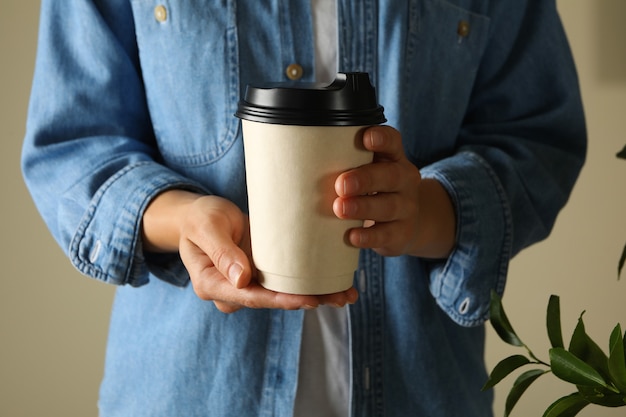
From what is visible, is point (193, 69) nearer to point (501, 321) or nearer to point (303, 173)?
point (303, 173)

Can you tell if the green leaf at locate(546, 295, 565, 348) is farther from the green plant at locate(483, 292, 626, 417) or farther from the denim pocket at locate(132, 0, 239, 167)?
the denim pocket at locate(132, 0, 239, 167)

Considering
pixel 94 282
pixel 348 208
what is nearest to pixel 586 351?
pixel 348 208

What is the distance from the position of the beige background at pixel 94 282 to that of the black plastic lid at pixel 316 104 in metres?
0.96

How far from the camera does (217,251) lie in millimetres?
548

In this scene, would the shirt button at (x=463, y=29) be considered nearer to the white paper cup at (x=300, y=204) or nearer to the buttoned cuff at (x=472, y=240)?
the buttoned cuff at (x=472, y=240)

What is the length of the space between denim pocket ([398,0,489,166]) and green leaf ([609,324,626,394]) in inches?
15.7

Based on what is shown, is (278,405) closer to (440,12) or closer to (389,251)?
(389,251)

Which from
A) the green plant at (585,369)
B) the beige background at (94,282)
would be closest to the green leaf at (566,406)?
the green plant at (585,369)

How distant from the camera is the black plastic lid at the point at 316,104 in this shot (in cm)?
46

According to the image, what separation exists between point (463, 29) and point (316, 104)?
1.22 feet

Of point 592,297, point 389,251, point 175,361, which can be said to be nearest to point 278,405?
point 175,361

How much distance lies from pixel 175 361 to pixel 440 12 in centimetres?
44

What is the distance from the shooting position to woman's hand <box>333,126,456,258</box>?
1.63 ft

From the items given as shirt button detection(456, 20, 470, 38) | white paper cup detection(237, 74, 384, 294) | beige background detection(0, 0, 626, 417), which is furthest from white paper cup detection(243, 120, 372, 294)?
beige background detection(0, 0, 626, 417)
